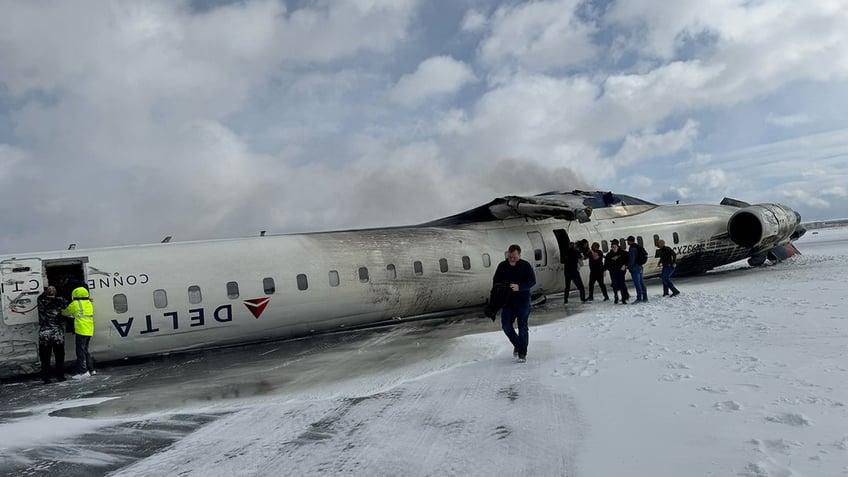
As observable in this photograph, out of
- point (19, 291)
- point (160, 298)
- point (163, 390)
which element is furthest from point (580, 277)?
point (19, 291)

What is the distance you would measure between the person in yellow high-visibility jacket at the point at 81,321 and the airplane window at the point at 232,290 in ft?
7.64

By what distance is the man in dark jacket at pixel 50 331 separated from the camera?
28.8 ft

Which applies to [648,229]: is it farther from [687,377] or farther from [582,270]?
[687,377]

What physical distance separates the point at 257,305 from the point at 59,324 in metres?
3.37

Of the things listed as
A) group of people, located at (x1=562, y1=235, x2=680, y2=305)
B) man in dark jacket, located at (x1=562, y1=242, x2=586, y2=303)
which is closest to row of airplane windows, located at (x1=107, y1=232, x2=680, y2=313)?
man in dark jacket, located at (x1=562, y1=242, x2=586, y2=303)

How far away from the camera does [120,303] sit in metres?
9.38

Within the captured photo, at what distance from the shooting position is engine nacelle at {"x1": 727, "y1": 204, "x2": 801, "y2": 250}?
15.9 m

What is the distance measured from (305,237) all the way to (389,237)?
78.4 inches

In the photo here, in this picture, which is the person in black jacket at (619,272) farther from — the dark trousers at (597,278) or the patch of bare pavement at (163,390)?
the patch of bare pavement at (163,390)

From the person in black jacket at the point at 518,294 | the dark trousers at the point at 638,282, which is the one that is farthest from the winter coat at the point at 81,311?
the dark trousers at the point at 638,282

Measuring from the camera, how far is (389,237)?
12.1 metres

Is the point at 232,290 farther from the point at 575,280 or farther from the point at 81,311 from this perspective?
the point at 575,280

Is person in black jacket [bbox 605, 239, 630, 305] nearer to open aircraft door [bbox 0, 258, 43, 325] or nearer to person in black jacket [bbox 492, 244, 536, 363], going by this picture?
person in black jacket [bbox 492, 244, 536, 363]

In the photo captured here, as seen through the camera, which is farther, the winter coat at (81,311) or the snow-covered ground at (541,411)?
the winter coat at (81,311)
